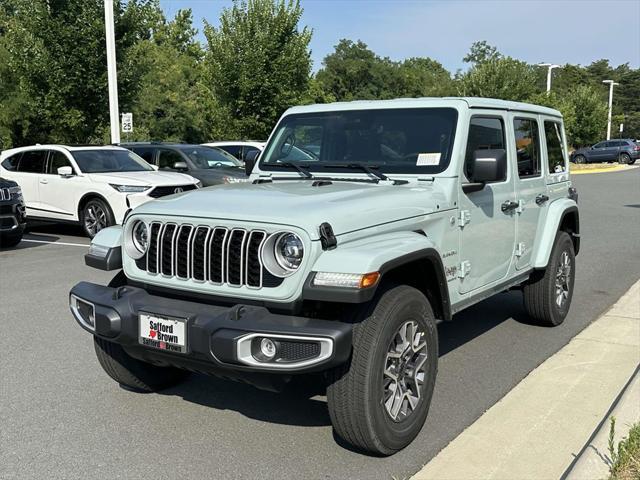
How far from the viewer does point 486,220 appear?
15.7ft

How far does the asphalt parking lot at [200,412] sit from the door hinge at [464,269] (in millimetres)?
818

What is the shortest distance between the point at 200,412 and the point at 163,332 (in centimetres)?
101

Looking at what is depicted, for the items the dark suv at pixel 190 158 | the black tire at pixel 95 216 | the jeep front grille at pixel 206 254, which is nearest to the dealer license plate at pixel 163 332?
the jeep front grille at pixel 206 254

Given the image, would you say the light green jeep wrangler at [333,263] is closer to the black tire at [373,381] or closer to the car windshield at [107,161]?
the black tire at [373,381]

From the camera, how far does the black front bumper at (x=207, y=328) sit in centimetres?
314

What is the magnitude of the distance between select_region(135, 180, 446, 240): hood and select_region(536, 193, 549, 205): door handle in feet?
5.75

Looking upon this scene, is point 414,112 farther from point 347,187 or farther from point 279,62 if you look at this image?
point 279,62

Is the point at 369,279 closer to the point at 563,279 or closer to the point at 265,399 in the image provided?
the point at 265,399

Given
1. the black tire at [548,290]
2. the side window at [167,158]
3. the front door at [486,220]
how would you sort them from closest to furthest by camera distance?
the front door at [486,220], the black tire at [548,290], the side window at [167,158]

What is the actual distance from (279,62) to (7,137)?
30.9 feet

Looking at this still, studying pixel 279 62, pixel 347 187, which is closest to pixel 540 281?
pixel 347 187

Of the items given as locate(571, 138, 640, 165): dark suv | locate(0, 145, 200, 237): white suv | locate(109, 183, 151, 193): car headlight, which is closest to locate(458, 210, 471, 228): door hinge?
locate(0, 145, 200, 237): white suv

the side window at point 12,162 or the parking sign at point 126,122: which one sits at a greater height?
the parking sign at point 126,122

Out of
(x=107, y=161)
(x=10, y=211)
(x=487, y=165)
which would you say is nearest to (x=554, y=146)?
(x=487, y=165)
